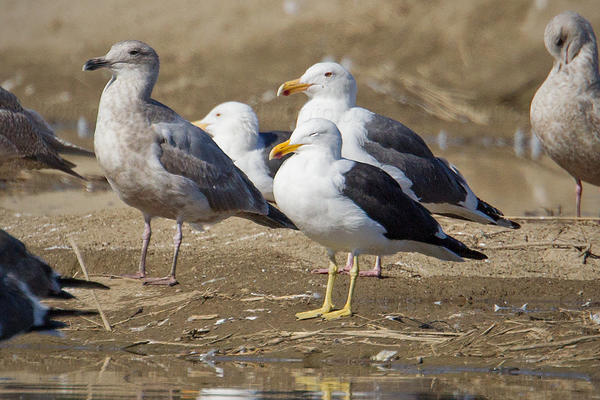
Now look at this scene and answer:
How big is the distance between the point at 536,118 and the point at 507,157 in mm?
7232

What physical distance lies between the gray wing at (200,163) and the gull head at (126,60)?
303 millimetres

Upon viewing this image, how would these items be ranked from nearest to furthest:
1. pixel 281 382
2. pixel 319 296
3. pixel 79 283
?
pixel 281 382
pixel 79 283
pixel 319 296

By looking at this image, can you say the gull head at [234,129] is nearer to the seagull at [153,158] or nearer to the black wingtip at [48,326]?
the seagull at [153,158]

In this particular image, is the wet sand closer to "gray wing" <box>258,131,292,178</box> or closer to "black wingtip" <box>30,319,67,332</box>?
"gray wing" <box>258,131,292,178</box>

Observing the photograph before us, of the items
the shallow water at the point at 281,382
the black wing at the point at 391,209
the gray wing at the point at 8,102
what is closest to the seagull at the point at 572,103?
the black wing at the point at 391,209

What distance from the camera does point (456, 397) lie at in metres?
5.16

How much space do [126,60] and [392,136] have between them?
2196 mm

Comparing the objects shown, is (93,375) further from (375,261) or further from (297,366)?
(375,261)

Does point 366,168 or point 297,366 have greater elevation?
point 366,168

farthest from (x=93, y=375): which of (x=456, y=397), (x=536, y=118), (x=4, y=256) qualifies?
(x=536, y=118)

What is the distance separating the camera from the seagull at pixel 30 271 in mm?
5723

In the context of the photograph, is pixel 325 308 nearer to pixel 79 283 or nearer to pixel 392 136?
pixel 79 283

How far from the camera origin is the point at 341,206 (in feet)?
21.7

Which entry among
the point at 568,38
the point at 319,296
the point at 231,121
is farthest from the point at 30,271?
the point at 568,38
